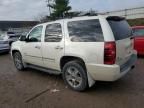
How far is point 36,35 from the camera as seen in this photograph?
249 inches

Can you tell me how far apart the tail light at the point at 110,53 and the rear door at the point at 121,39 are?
0.51ft

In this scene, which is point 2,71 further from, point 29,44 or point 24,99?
point 24,99

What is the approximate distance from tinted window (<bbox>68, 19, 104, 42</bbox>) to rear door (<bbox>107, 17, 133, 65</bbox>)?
33 cm

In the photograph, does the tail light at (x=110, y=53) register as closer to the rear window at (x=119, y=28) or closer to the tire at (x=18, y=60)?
the rear window at (x=119, y=28)

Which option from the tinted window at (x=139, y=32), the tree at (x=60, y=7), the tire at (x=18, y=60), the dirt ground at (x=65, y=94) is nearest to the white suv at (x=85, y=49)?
the dirt ground at (x=65, y=94)

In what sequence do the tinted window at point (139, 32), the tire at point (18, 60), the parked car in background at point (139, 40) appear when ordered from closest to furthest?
1. the tire at point (18, 60)
2. the parked car in background at point (139, 40)
3. the tinted window at point (139, 32)

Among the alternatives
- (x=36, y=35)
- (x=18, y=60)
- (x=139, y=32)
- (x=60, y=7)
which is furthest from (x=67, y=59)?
(x=60, y=7)

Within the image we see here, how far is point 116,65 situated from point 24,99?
2392 millimetres

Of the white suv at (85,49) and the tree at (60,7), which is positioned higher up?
the tree at (60,7)

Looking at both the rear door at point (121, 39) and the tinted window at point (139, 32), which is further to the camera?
the tinted window at point (139, 32)

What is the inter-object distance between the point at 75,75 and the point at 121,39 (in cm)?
147

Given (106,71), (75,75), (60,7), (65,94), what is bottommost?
(65,94)

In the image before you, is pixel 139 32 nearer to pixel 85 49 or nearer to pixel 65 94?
pixel 85 49

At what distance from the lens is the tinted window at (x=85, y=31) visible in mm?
4504
